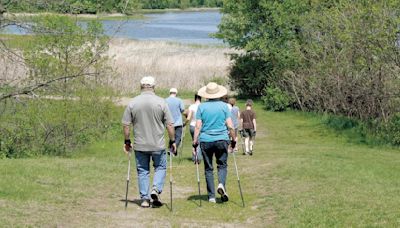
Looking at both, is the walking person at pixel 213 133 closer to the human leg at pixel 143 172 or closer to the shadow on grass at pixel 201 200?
the shadow on grass at pixel 201 200

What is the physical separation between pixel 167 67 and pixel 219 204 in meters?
35.0

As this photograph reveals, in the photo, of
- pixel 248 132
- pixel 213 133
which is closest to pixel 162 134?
pixel 213 133

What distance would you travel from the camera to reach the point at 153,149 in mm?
10711

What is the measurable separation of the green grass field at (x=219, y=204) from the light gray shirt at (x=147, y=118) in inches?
40.8

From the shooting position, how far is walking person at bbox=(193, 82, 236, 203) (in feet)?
37.0

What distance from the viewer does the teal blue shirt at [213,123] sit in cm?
1128

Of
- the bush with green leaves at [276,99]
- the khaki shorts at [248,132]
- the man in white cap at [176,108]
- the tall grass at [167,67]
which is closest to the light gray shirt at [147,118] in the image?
the man in white cap at [176,108]

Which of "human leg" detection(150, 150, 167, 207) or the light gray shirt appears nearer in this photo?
the light gray shirt

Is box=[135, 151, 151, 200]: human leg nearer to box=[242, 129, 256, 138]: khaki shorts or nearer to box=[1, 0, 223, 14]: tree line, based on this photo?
box=[1, 0, 223, 14]: tree line

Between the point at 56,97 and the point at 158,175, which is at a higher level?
the point at 158,175

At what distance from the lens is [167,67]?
46.0m

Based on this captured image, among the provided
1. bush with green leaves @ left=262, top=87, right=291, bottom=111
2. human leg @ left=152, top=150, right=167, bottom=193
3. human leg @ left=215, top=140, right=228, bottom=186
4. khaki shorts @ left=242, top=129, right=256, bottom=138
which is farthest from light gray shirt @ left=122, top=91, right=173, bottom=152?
bush with green leaves @ left=262, top=87, right=291, bottom=111

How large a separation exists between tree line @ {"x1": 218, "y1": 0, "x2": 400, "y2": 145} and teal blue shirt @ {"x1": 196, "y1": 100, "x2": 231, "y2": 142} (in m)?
14.6

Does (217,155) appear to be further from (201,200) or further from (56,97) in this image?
(56,97)
